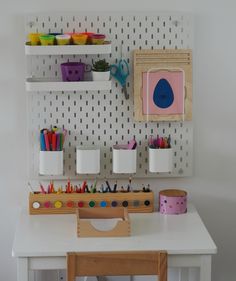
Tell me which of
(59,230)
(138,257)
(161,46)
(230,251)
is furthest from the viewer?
(230,251)

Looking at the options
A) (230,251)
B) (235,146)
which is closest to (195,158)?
(235,146)

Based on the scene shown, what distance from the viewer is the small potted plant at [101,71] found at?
2.59m

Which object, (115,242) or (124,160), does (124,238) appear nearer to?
(115,242)

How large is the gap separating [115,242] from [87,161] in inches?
15.3

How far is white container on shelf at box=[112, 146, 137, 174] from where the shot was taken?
268 cm

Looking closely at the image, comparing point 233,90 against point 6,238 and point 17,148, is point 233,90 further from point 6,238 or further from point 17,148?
point 6,238

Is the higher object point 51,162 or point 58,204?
point 51,162

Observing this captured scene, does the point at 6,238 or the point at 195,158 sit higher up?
the point at 195,158

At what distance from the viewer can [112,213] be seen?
259 cm

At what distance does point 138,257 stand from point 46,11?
98 cm

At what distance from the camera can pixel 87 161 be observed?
2668 mm

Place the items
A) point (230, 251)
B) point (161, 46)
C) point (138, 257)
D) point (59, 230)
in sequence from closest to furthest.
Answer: point (138, 257), point (59, 230), point (161, 46), point (230, 251)

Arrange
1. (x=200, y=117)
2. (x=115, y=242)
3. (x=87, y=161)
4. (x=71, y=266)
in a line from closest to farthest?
1. (x=71, y=266)
2. (x=115, y=242)
3. (x=87, y=161)
4. (x=200, y=117)

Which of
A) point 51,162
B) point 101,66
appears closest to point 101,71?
point 101,66
